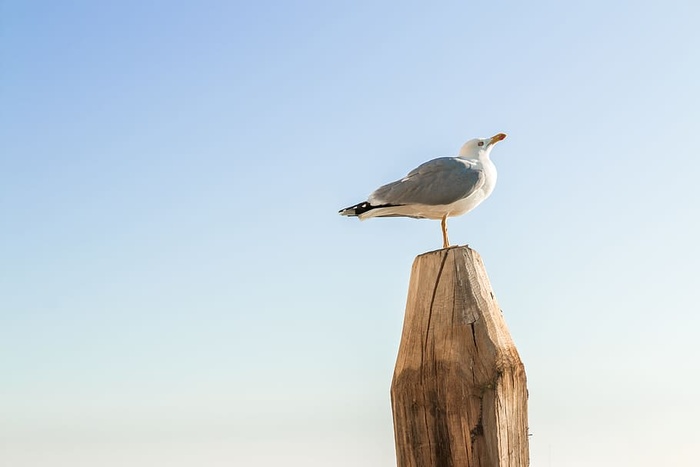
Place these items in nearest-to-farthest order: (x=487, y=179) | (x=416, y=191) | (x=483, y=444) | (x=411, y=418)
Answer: (x=483, y=444) < (x=411, y=418) < (x=416, y=191) < (x=487, y=179)

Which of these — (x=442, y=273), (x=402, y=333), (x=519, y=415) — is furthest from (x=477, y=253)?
(x=519, y=415)

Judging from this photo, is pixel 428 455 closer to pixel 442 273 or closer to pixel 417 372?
pixel 417 372

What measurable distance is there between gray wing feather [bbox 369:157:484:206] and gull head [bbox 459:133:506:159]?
0.50m

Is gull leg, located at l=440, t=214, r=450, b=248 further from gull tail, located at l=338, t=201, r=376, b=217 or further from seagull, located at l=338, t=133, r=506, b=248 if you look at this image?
gull tail, located at l=338, t=201, r=376, b=217

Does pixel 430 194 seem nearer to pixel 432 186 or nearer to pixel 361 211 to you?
pixel 432 186

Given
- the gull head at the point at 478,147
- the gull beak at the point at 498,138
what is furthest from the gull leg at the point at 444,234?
the gull beak at the point at 498,138

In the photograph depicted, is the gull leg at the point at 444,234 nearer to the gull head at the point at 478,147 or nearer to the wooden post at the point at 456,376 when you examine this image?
the gull head at the point at 478,147

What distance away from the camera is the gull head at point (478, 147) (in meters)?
6.26

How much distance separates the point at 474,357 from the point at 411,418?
440 mm

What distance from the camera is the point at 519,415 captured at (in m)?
3.44

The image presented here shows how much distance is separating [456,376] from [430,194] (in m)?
2.39

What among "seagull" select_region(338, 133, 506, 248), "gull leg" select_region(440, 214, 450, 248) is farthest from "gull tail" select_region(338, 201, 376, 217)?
"gull leg" select_region(440, 214, 450, 248)

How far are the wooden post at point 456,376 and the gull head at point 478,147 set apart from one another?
108 inches

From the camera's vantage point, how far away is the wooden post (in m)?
3.32
